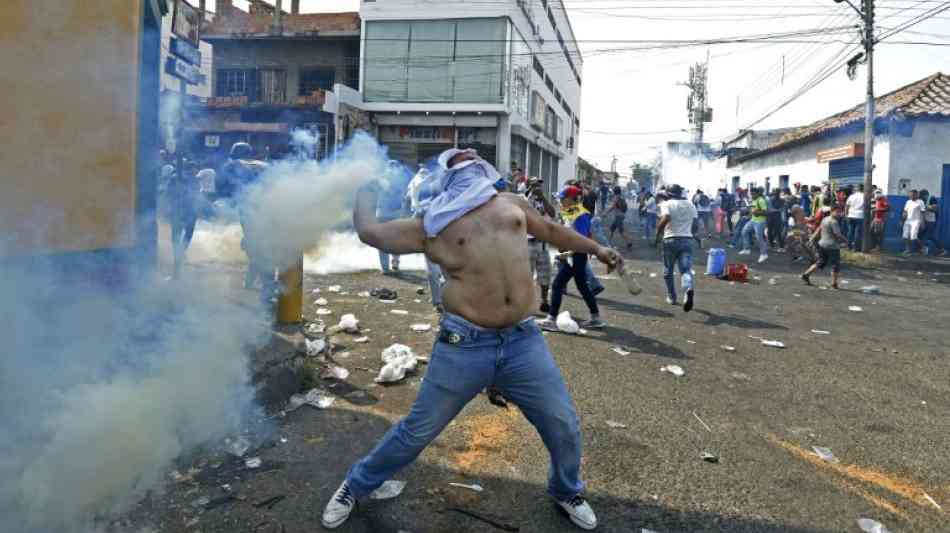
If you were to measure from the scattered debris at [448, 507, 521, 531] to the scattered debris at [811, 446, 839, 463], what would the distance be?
2.11m

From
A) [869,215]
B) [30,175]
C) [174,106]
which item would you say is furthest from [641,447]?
[869,215]

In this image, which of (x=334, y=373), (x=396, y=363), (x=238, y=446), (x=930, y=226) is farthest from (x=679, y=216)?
(x=930, y=226)

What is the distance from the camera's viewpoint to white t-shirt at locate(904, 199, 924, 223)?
16.2 m

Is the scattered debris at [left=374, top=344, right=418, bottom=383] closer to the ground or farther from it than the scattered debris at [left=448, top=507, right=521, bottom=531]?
farther from it

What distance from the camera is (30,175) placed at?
3801 millimetres

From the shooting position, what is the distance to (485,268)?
115 inches

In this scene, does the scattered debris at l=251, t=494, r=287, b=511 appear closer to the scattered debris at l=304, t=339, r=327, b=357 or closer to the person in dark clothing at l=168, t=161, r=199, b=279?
the scattered debris at l=304, t=339, r=327, b=357

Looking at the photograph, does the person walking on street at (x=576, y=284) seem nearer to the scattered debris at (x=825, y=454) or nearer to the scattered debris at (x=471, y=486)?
the scattered debris at (x=825, y=454)

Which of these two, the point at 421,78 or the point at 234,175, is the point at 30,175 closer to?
the point at 234,175

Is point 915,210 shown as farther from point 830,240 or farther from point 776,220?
point 830,240

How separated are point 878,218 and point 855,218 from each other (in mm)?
537

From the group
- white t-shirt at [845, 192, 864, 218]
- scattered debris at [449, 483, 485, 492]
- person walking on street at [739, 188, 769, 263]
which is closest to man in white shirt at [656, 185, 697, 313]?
scattered debris at [449, 483, 485, 492]

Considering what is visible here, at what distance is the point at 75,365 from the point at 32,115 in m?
1.46

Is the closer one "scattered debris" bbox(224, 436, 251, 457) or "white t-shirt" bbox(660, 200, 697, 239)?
"scattered debris" bbox(224, 436, 251, 457)
